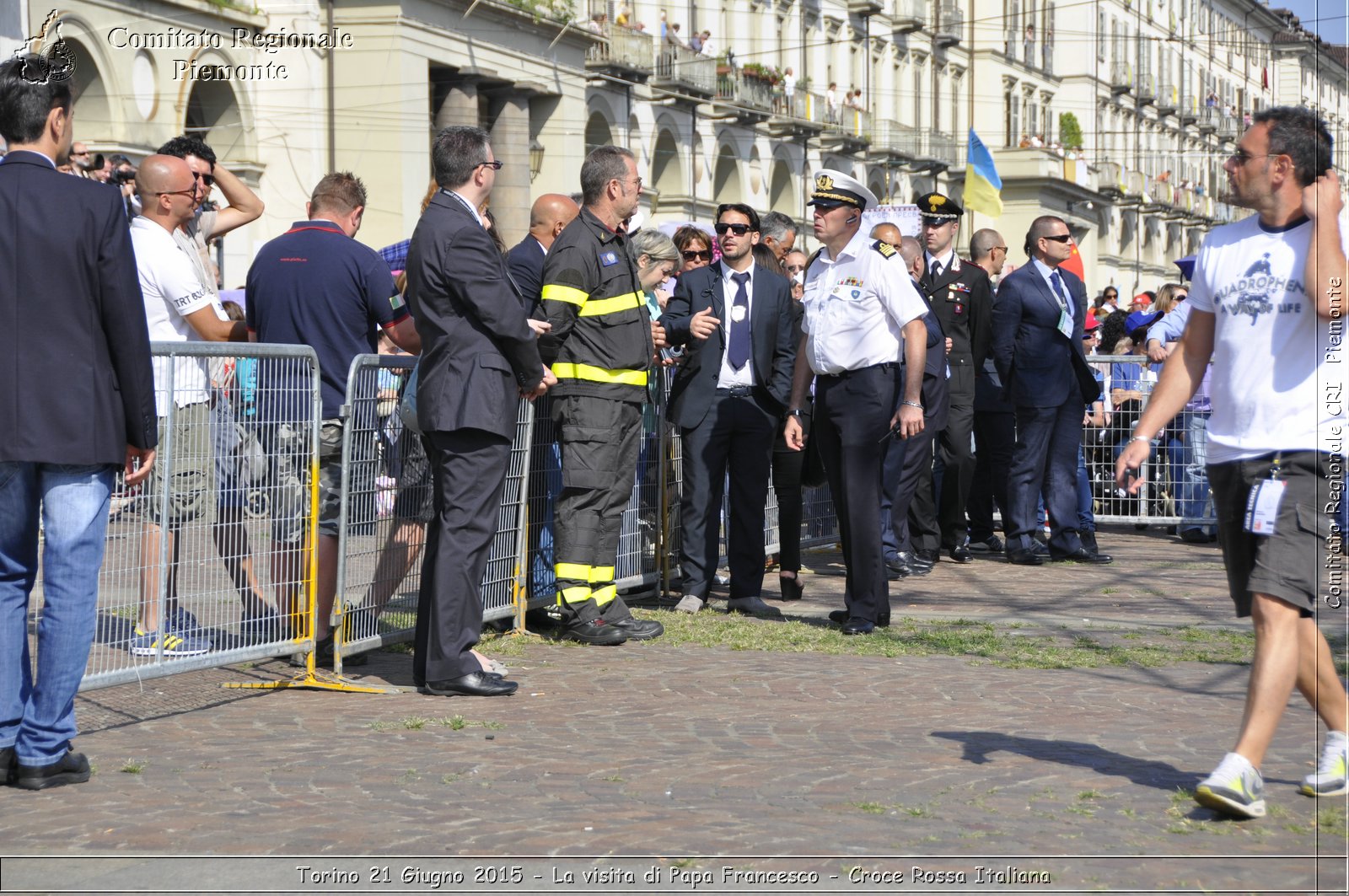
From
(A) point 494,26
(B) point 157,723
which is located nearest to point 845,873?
(B) point 157,723

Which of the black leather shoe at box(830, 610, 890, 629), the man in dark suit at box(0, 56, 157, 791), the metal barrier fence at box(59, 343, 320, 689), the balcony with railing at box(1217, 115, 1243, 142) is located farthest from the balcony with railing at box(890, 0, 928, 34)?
the man in dark suit at box(0, 56, 157, 791)

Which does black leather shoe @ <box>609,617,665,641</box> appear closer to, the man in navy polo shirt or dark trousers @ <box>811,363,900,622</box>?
dark trousers @ <box>811,363,900,622</box>

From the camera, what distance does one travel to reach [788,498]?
9.66 metres

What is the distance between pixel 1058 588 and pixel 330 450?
17.0ft

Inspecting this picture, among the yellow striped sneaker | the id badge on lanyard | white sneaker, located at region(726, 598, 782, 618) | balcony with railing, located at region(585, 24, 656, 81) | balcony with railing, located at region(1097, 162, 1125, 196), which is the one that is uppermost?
balcony with railing, located at region(1097, 162, 1125, 196)

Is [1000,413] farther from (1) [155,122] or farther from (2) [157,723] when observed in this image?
(1) [155,122]

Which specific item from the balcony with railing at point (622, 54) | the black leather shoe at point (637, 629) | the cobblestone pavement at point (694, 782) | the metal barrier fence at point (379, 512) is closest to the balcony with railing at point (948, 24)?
the balcony with railing at point (622, 54)

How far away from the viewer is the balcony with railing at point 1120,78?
7806cm

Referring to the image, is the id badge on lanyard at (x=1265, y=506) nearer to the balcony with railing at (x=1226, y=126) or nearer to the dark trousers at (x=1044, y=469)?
the dark trousers at (x=1044, y=469)

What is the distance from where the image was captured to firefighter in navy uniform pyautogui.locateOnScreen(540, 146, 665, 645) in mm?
7832

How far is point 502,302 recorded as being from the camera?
6703 mm

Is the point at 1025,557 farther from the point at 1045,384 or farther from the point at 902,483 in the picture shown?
the point at 902,483

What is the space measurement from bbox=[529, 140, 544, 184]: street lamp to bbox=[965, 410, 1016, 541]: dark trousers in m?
22.7

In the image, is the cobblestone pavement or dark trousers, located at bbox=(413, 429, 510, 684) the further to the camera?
dark trousers, located at bbox=(413, 429, 510, 684)
